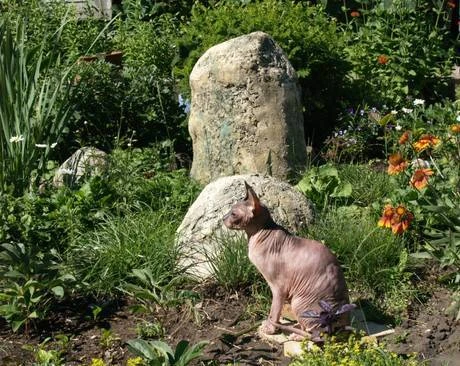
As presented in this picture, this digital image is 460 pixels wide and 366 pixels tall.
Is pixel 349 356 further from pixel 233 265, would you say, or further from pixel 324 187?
pixel 324 187

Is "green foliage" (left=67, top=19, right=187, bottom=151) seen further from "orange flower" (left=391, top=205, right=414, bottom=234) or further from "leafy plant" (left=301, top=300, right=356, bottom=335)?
"leafy plant" (left=301, top=300, right=356, bottom=335)

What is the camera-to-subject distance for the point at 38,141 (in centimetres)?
686

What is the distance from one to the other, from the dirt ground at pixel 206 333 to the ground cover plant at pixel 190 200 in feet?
0.04

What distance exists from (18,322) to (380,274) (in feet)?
6.64

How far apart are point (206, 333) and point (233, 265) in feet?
1.52

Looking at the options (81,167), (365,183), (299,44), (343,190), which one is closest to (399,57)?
(299,44)

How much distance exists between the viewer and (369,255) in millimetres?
5441

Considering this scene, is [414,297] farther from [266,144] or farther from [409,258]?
[266,144]

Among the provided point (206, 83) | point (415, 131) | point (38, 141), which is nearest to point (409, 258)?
point (415, 131)

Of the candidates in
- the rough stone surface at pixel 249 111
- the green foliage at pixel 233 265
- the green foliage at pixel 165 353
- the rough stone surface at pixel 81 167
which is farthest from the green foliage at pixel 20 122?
the green foliage at pixel 165 353

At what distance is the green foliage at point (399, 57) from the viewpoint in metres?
8.80

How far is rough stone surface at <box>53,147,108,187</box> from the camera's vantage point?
22.5 feet

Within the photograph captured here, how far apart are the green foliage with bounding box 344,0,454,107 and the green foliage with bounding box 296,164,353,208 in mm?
2283

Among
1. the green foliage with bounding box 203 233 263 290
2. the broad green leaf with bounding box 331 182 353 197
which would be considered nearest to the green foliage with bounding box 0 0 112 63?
the broad green leaf with bounding box 331 182 353 197
